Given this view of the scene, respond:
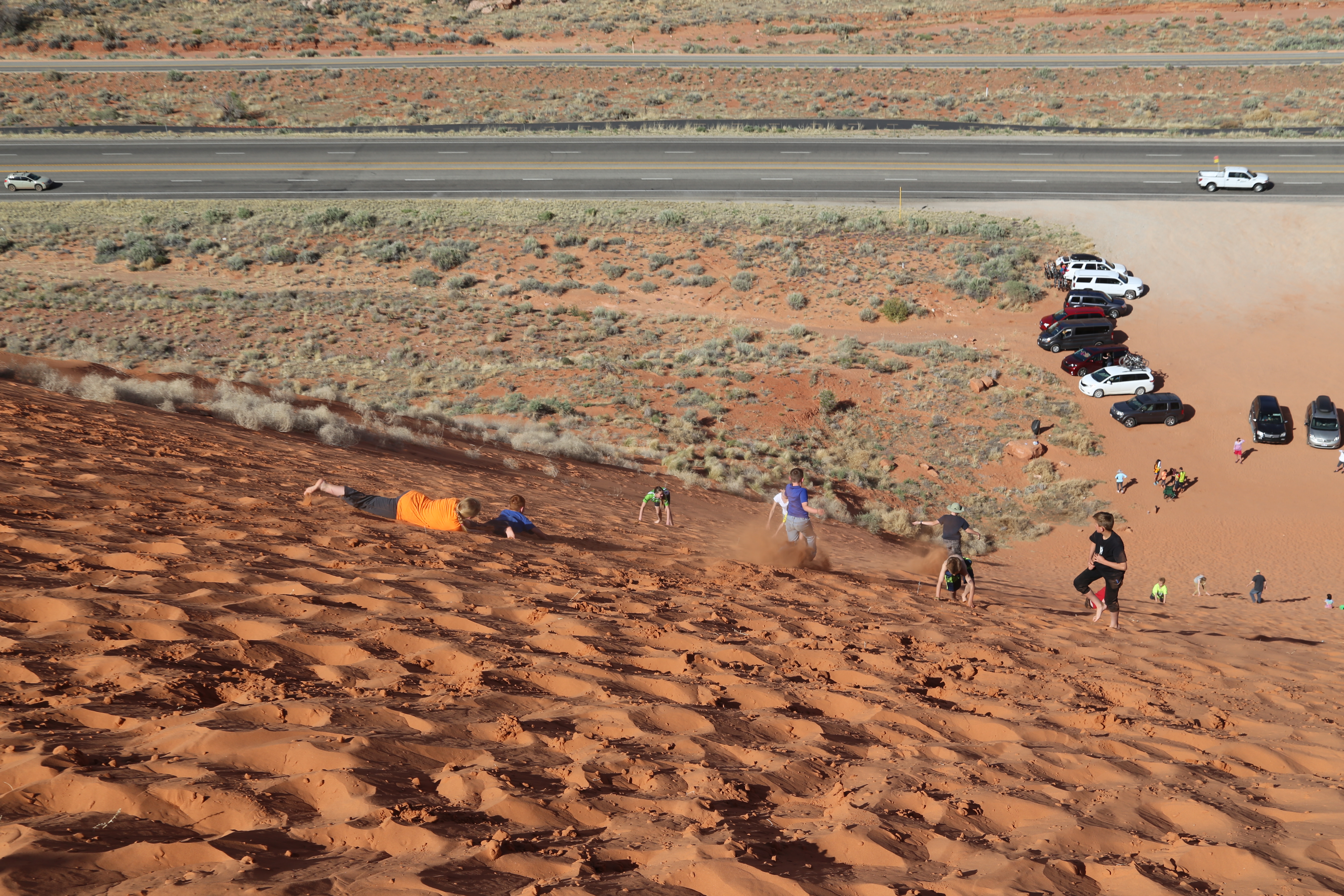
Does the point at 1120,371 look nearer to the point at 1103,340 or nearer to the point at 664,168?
the point at 1103,340

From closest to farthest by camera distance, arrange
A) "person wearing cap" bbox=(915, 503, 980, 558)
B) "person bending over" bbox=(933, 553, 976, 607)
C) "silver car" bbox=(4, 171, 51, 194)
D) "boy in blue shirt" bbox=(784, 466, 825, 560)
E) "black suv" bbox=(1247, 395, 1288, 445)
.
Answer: "person bending over" bbox=(933, 553, 976, 607), "boy in blue shirt" bbox=(784, 466, 825, 560), "person wearing cap" bbox=(915, 503, 980, 558), "black suv" bbox=(1247, 395, 1288, 445), "silver car" bbox=(4, 171, 51, 194)

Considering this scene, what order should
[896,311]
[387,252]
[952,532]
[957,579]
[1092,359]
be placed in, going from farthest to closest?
1. [387,252]
2. [896,311]
3. [1092,359]
4. [952,532]
5. [957,579]

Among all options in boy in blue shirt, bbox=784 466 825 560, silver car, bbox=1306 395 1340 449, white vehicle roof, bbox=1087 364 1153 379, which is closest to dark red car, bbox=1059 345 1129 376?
white vehicle roof, bbox=1087 364 1153 379

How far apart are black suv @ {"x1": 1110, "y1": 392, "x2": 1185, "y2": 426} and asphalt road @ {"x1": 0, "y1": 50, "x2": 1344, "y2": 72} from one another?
124 feet

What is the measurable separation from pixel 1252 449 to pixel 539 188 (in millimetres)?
33888

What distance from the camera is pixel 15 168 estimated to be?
46438 mm

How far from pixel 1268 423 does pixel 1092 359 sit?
18.7 feet

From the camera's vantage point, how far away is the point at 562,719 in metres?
5.36

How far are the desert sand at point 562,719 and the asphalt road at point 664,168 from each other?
119 ft

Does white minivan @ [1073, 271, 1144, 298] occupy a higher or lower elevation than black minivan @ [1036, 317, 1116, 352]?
higher

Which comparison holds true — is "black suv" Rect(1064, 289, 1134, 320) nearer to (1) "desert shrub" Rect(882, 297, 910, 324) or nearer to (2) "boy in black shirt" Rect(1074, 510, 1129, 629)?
(1) "desert shrub" Rect(882, 297, 910, 324)

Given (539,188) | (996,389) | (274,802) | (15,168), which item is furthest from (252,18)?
(274,802)

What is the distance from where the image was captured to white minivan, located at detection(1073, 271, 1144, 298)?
35.5 m

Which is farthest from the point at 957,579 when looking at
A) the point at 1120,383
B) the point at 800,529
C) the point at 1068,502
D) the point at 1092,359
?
the point at 1092,359
